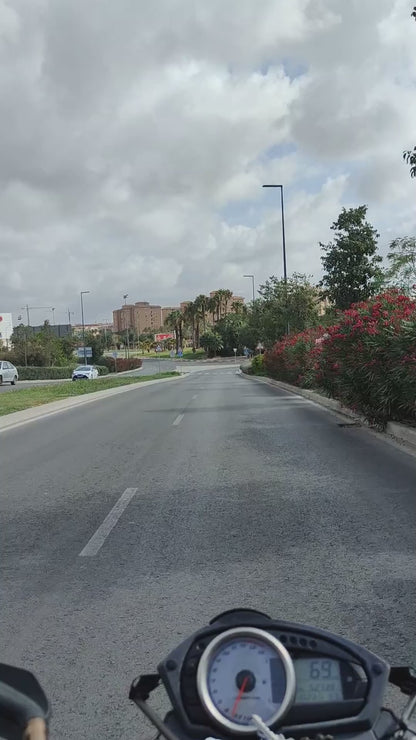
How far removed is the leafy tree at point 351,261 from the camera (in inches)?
997

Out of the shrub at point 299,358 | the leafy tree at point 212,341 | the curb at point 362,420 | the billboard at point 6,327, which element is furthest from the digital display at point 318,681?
the billboard at point 6,327

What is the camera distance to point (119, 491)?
830cm

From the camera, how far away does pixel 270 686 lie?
182 centimetres

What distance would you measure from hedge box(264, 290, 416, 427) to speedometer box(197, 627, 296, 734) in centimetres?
890

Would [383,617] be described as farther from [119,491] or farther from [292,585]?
[119,491]

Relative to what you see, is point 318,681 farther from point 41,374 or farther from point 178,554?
point 41,374

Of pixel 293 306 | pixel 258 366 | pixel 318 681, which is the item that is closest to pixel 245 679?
pixel 318 681

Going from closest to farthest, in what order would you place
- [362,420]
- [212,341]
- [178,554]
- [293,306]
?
[178,554]
[362,420]
[293,306]
[212,341]

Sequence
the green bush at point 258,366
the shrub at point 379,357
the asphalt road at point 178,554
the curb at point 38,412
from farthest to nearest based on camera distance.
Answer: the green bush at point 258,366, the curb at point 38,412, the shrub at point 379,357, the asphalt road at point 178,554

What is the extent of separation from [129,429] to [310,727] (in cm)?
1358

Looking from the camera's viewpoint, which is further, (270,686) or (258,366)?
(258,366)

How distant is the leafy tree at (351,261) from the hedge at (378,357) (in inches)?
337

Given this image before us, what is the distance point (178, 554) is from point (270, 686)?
381 cm

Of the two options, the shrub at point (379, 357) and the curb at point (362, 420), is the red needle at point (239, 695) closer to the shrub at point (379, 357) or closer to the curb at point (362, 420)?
the shrub at point (379, 357)
